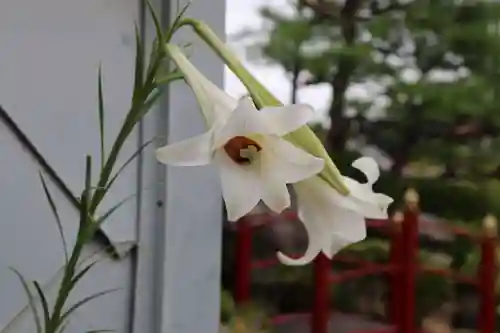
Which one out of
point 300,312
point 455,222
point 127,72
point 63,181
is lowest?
point 300,312

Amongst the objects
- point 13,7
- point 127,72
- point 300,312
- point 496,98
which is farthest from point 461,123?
point 13,7

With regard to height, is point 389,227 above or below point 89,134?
below

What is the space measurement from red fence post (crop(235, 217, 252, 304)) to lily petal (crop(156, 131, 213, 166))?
2.05 feet

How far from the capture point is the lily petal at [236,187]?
1.24ft

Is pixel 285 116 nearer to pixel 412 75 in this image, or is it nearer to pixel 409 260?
pixel 409 260

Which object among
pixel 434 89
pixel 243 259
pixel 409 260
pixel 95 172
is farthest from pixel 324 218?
pixel 434 89

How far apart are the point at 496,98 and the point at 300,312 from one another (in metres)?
0.54

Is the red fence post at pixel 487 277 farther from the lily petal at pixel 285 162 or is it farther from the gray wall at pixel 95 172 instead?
the lily petal at pixel 285 162

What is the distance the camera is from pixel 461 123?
134cm

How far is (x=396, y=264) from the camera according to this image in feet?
3.72

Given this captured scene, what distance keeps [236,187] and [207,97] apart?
6 cm

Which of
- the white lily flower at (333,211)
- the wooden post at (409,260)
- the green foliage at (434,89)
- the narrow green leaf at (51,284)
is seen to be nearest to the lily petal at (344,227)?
the white lily flower at (333,211)

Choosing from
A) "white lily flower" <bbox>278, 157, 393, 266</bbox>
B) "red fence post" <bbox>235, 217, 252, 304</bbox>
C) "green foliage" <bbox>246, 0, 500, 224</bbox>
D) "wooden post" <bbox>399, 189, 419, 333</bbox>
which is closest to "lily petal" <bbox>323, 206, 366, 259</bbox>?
"white lily flower" <bbox>278, 157, 393, 266</bbox>

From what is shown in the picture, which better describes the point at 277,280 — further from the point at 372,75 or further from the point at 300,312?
the point at 372,75
